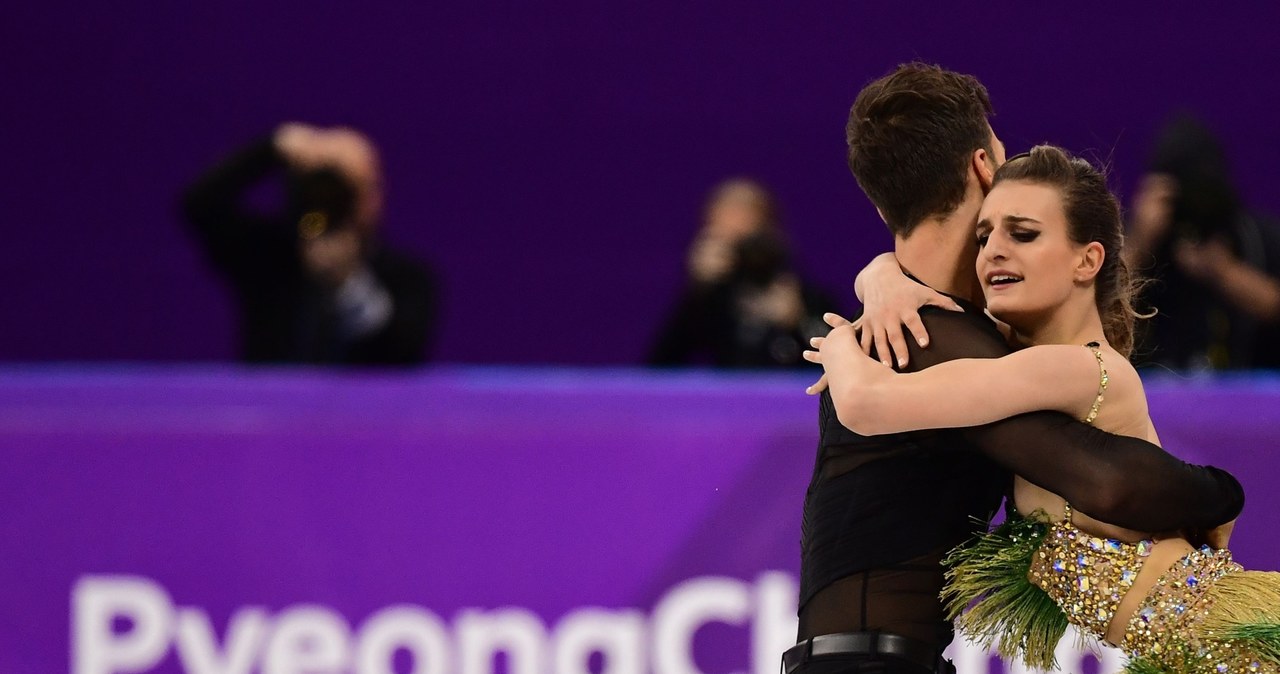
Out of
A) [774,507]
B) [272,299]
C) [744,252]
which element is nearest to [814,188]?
[744,252]

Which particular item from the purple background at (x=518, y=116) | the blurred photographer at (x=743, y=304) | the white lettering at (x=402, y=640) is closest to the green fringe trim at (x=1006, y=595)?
the white lettering at (x=402, y=640)

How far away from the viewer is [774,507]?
14.0 feet

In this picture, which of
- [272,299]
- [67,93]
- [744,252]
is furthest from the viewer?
[67,93]

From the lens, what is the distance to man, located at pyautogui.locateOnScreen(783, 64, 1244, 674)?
2424mm

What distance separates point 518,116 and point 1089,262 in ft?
17.2

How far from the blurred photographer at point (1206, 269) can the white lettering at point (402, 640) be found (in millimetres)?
2612

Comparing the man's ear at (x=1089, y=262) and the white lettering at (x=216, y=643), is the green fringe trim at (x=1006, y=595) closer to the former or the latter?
the man's ear at (x=1089, y=262)

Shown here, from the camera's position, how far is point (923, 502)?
245 centimetres

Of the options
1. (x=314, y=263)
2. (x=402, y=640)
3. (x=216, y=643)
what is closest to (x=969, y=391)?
(x=402, y=640)

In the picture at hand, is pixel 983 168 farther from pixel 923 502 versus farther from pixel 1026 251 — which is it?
pixel 923 502

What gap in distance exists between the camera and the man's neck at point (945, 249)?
8.23 feet

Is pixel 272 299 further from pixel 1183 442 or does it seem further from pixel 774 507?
pixel 1183 442

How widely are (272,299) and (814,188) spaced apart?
303 centimetres

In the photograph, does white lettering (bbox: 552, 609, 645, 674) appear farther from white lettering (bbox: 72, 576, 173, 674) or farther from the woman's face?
the woman's face
